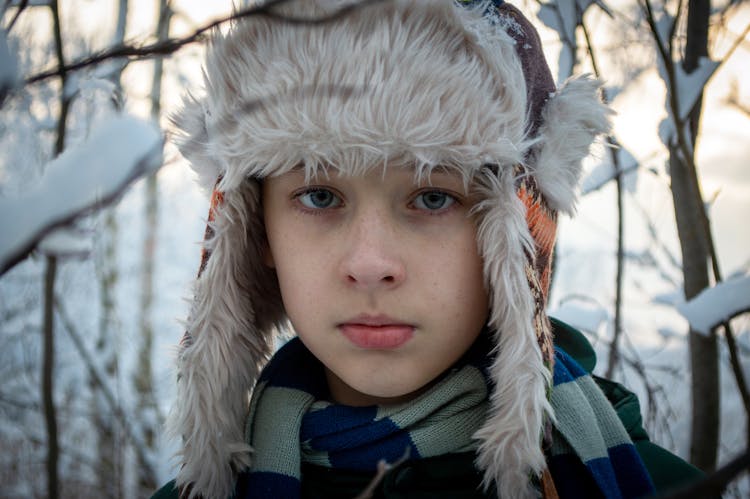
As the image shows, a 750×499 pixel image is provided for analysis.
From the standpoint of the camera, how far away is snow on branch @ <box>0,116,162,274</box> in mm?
428

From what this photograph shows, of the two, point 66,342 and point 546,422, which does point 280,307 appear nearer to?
point 546,422

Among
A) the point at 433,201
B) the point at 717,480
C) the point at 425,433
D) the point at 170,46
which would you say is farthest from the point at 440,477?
the point at 170,46

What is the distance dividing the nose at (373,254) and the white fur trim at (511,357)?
0.18m

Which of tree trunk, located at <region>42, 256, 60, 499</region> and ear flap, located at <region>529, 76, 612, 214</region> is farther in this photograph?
ear flap, located at <region>529, 76, 612, 214</region>

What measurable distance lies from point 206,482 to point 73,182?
34.0 inches

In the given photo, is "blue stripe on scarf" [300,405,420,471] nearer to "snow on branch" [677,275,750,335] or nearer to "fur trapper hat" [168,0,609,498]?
"fur trapper hat" [168,0,609,498]

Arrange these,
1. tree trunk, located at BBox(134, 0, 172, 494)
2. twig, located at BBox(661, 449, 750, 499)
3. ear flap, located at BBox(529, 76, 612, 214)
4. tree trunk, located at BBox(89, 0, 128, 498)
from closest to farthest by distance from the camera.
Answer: twig, located at BBox(661, 449, 750, 499) → ear flap, located at BBox(529, 76, 612, 214) → tree trunk, located at BBox(89, 0, 128, 498) → tree trunk, located at BBox(134, 0, 172, 494)

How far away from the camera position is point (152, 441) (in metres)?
3.94

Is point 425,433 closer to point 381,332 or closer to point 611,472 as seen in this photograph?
point 381,332

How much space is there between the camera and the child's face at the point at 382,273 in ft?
3.37

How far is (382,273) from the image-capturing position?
1.00 m

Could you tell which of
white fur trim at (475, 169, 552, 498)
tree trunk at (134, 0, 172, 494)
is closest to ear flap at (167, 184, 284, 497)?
white fur trim at (475, 169, 552, 498)

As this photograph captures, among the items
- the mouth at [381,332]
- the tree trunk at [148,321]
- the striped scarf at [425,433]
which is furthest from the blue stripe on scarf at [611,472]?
the tree trunk at [148,321]

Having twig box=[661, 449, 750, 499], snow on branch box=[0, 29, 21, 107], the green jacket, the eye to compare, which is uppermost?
the eye
